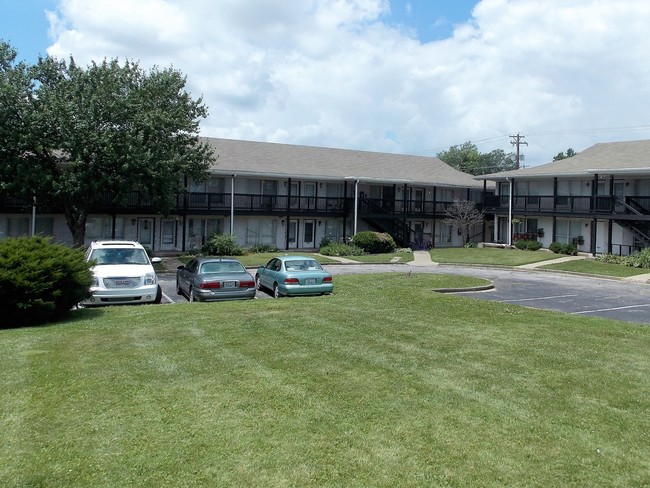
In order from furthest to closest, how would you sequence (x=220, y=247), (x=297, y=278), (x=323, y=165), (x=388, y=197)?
1. (x=388, y=197)
2. (x=323, y=165)
3. (x=220, y=247)
4. (x=297, y=278)

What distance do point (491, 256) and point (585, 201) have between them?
26.8 feet

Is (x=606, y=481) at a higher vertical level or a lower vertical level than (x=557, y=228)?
lower

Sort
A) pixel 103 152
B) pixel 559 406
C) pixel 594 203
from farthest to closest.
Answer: pixel 594 203 < pixel 103 152 < pixel 559 406

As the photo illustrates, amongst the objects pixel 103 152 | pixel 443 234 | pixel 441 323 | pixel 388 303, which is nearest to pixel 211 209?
pixel 103 152

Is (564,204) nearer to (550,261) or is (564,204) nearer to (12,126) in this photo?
(550,261)

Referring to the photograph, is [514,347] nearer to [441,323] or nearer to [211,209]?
[441,323]

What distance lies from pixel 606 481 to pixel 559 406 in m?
1.84

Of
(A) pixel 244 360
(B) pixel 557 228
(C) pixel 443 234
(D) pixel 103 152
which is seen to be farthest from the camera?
(C) pixel 443 234

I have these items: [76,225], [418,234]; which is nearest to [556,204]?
[418,234]

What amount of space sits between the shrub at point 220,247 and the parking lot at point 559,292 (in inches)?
261

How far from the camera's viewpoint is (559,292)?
2152cm

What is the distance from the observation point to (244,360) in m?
8.52

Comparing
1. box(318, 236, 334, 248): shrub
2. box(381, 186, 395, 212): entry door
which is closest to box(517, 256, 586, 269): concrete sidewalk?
box(381, 186, 395, 212): entry door

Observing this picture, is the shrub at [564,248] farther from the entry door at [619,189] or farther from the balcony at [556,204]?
the entry door at [619,189]
